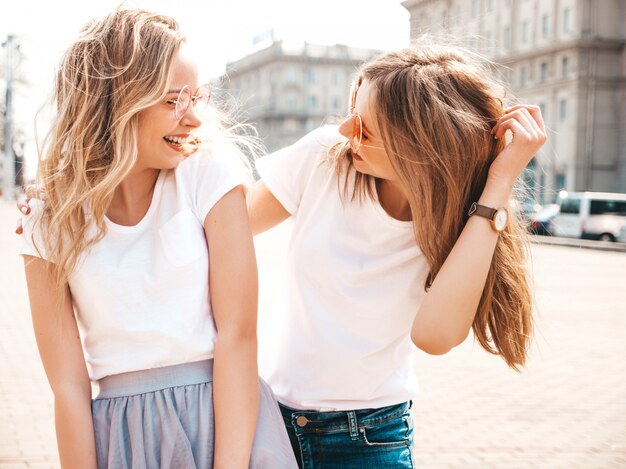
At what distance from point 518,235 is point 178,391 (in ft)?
3.00

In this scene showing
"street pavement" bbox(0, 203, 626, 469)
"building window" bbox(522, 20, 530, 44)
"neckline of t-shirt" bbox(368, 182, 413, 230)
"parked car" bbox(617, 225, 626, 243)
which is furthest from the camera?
"building window" bbox(522, 20, 530, 44)

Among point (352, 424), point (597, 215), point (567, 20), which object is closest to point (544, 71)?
point (567, 20)

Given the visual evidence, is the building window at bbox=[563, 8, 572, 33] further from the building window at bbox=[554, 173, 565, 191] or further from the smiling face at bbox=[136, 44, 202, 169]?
the smiling face at bbox=[136, 44, 202, 169]

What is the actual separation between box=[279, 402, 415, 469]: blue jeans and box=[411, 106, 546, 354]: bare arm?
0.33 meters

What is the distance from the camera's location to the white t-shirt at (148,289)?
5.75 ft

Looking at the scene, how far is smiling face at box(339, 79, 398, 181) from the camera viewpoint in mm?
2006

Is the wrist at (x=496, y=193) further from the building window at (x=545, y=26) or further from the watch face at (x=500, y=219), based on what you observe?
the building window at (x=545, y=26)

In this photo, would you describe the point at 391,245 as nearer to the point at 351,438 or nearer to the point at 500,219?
the point at 500,219

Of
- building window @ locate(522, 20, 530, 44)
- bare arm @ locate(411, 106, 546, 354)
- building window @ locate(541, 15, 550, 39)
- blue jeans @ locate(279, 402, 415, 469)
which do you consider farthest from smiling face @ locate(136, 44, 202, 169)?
building window @ locate(522, 20, 530, 44)

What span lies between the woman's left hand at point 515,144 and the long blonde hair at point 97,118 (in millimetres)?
797

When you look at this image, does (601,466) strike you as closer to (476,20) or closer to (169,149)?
(169,149)

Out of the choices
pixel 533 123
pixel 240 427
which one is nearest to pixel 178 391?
pixel 240 427

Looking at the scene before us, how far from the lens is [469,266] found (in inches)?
75.2

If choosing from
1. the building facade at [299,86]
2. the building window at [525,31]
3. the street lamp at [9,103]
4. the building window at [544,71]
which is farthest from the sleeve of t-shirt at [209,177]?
the building facade at [299,86]
